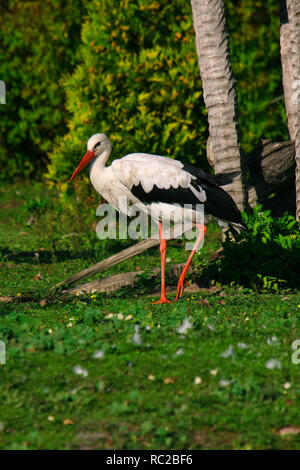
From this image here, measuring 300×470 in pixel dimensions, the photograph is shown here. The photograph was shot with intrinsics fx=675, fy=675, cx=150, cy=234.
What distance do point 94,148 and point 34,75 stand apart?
8381mm

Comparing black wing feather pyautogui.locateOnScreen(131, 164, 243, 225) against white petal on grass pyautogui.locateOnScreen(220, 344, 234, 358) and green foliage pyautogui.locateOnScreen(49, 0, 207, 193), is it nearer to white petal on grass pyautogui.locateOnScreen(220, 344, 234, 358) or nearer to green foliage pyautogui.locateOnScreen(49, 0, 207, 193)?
white petal on grass pyautogui.locateOnScreen(220, 344, 234, 358)

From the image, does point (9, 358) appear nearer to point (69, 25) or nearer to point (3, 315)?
point (3, 315)

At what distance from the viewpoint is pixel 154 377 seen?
174 inches

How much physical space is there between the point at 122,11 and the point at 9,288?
17.7 feet

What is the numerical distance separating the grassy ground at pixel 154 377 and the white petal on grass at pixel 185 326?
0.04ft

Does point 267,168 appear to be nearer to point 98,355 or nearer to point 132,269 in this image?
point 132,269

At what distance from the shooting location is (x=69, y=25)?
15.2 metres

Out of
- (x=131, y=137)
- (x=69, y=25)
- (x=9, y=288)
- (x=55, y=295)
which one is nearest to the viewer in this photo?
(x=55, y=295)

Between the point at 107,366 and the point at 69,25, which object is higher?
the point at 69,25

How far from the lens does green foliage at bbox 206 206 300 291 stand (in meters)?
7.32

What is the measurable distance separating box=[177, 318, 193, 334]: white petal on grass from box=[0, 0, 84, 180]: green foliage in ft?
33.6

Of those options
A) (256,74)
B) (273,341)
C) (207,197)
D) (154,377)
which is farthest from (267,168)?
(154,377)
